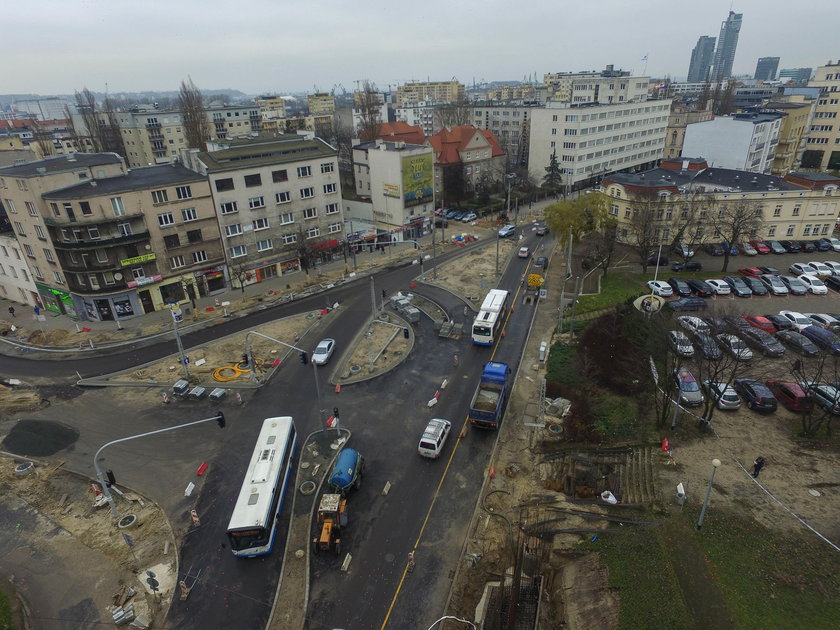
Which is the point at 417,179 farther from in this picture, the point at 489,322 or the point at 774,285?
the point at 774,285

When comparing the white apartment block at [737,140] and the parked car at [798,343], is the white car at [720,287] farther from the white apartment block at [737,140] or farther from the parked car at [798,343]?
the white apartment block at [737,140]

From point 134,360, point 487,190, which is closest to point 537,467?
point 134,360

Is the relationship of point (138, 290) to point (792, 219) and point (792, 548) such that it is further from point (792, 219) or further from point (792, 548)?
point (792, 219)

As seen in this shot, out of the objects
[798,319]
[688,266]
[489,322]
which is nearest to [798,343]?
[798,319]

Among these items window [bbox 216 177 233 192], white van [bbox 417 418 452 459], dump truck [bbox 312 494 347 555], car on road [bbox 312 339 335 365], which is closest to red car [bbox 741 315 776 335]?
white van [bbox 417 418 452 459]

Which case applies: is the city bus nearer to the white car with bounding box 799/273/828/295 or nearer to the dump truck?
the dump truck
